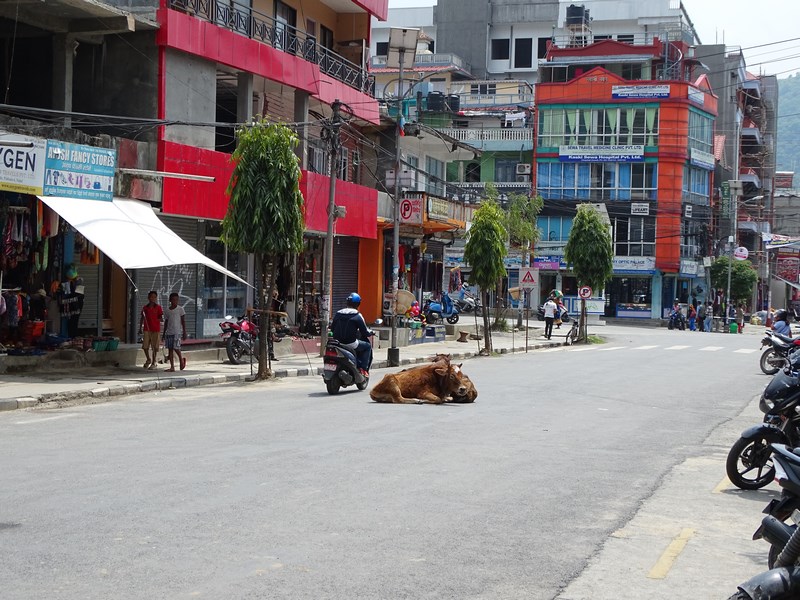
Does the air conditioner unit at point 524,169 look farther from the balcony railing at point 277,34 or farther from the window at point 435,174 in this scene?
the balcony railing at point 277,34

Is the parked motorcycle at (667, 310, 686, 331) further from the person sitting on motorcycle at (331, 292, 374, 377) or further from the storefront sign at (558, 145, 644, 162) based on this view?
the person sitting on motorcycle at (331, 292, 374, 377)

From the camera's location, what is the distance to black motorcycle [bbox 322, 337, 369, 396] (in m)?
18.5

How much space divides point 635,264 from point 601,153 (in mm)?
7660

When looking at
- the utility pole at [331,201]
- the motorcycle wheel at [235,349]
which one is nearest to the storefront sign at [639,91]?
the utility pole at [331,201]

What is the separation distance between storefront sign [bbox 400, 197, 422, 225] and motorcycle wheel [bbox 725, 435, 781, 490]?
85.0 feet

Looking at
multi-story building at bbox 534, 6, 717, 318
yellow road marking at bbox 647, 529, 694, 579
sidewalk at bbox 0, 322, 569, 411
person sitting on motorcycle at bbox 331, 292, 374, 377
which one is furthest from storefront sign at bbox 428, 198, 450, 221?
yellow road marking at bbox 647, 529, 694, 579

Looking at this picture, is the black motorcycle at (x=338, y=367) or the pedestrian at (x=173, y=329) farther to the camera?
the pedestrian at (x=173, y=329)

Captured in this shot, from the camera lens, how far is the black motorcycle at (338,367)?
1850 centimetres

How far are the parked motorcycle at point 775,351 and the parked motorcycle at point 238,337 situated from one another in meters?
12.2

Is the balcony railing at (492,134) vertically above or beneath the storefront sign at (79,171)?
above

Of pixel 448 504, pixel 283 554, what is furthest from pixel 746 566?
pixel 283 554

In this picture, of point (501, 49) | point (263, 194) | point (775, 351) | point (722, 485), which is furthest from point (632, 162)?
point (722, 485)

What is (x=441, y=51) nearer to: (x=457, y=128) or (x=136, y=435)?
(x=457, y=128)

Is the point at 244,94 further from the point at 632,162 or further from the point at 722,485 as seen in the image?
the point at 632,162
